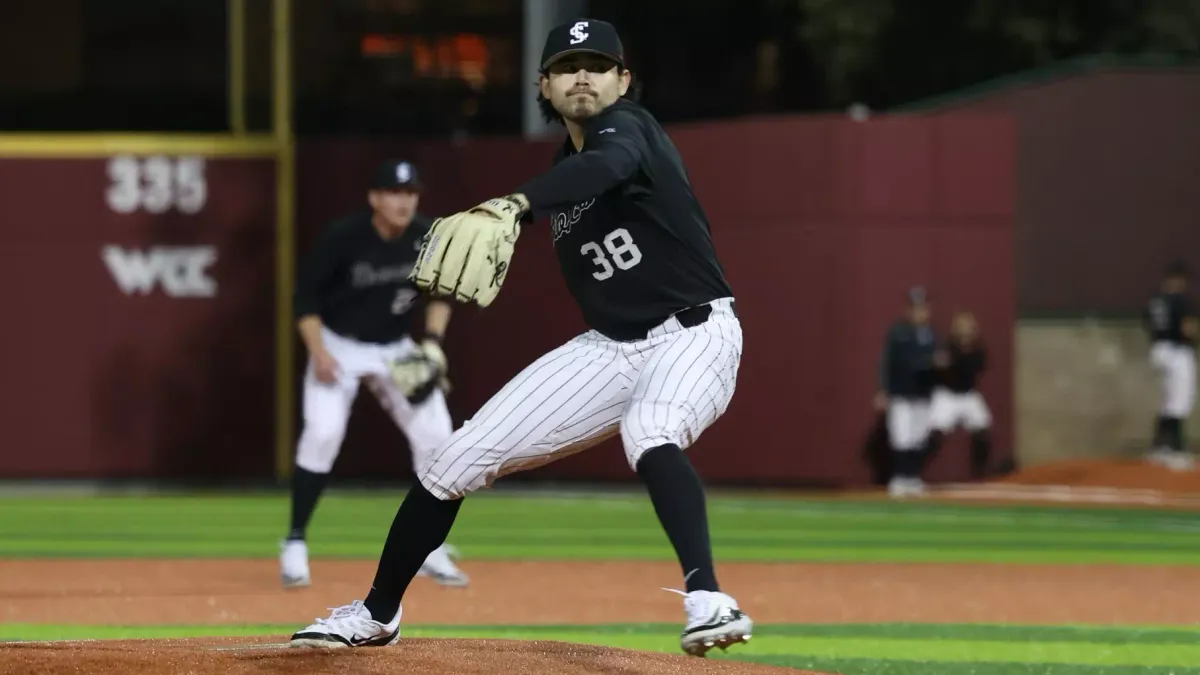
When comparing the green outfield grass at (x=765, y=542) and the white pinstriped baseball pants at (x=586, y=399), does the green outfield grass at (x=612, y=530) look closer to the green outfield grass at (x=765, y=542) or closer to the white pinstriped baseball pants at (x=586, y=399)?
the green outfield grass at (x=765, y=542)

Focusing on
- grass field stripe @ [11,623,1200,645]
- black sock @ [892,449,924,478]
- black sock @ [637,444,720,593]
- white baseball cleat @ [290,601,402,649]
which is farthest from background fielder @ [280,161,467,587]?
black sock @ [892,449,924,478]

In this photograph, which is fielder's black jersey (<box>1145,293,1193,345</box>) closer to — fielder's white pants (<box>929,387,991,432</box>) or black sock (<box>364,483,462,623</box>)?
fielder's white pants (<box>929,387,991,432</box>)

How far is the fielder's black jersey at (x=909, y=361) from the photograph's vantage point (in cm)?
1797

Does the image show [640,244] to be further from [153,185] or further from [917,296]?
[153,185]

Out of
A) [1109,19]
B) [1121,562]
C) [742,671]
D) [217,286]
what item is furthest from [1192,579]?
[1109,19]

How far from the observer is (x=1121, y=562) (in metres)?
11.7

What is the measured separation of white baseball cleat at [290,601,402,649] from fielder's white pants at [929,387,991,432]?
1349 cm

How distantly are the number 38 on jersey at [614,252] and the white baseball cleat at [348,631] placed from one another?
48.3 inches

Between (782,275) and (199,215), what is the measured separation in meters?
5.74

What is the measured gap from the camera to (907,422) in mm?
18047

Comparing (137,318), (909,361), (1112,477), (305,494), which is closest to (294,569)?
(305,494)

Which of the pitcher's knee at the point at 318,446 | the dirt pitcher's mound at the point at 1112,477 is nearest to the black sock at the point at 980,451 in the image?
the dirt pitcher's mound at the point at 1112,477

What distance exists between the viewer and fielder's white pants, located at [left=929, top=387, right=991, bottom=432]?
19000 mm

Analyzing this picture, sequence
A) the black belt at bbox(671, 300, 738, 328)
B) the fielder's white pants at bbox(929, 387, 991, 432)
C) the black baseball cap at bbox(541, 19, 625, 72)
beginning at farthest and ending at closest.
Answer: the fielder's white pants at bbox(929, 387, 991, 432) → the black belt at bbox(671, 300, 738, 328) → the black baseball cap at bbox(541, 19, 625, 72)
